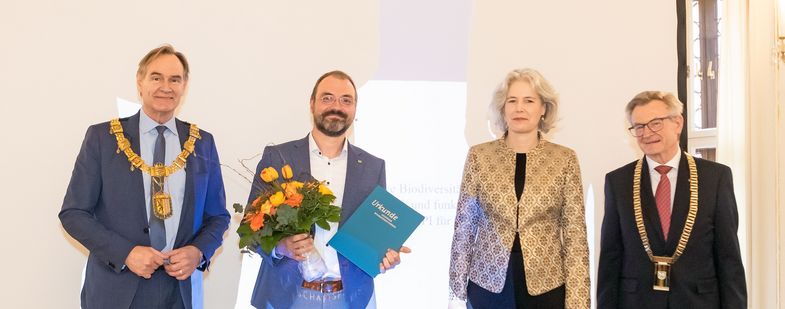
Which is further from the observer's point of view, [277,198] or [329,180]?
[329,180]

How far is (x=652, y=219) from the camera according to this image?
314cm

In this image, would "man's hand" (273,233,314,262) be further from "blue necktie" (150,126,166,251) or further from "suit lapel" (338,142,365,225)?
"blue necktie" (150,126,166,251)

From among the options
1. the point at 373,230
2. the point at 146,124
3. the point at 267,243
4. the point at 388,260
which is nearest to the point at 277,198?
the point at 267,243

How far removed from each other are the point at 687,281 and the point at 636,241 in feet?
0.86

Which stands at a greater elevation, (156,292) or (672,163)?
(672,163)

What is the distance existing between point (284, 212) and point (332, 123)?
2.15 feet

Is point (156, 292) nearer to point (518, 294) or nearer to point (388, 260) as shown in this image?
point (388, 260)

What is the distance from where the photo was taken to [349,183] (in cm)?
313

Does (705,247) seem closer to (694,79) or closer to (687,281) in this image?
(687,281)

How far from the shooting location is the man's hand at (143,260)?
281 centimetres

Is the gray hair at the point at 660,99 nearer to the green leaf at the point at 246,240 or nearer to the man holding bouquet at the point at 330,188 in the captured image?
the man holding bouquet at the point at 330,188

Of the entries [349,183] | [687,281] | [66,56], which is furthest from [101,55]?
[687,281]

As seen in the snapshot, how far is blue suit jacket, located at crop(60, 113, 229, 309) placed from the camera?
2865 mm

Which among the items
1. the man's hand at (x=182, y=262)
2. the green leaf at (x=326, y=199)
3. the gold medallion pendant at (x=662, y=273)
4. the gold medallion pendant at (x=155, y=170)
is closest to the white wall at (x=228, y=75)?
the gold medallion pendant at (x=155, y=170)
